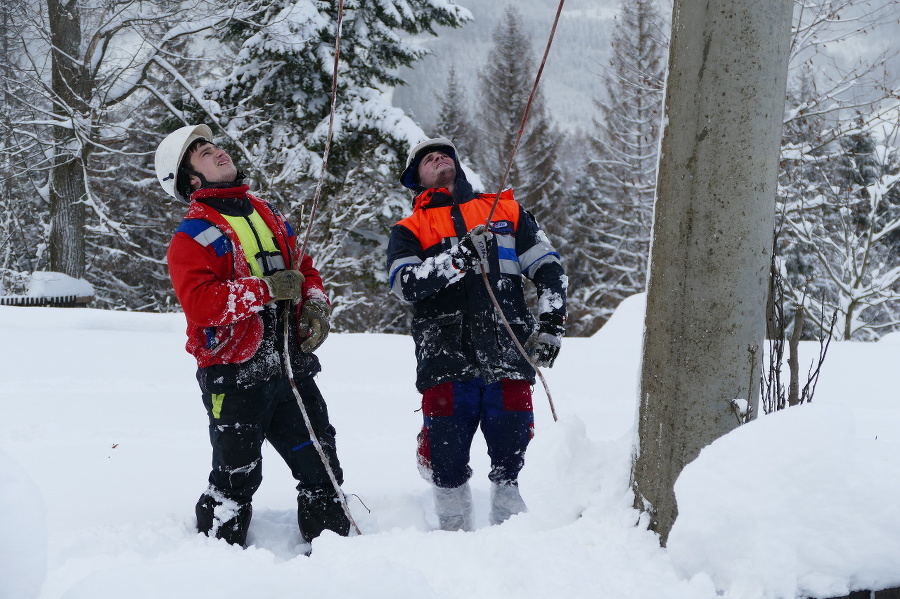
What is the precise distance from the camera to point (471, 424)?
310cm

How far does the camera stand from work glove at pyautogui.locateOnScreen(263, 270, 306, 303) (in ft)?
9.18

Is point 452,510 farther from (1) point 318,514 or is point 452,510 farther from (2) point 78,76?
(2) point 78,76

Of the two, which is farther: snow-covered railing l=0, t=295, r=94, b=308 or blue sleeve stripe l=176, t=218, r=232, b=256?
snow-covered railing l=0, t=295, r=94, b=308

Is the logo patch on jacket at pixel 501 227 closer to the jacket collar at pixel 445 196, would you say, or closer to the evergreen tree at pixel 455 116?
the jacket collar at pixel 445 196

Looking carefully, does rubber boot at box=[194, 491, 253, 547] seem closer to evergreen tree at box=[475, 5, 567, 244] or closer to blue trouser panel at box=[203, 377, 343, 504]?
blue trouser panel at box=[203, 377, 343, 504]

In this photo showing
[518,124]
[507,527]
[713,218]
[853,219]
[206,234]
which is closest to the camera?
[713,218]

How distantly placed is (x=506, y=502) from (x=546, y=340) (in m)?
0.75

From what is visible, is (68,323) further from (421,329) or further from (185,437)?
(421,329)

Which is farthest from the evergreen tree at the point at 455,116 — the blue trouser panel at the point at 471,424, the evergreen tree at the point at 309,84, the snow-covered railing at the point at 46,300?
the blue trouser panel at the point at 471,424

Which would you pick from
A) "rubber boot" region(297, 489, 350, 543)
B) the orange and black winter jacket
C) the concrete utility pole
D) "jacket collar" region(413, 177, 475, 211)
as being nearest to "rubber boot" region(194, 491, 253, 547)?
"rubber boot" region(297, 489, 350, 543)

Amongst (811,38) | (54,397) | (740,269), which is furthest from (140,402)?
(811,38)

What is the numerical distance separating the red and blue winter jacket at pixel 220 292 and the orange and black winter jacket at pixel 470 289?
461 mm

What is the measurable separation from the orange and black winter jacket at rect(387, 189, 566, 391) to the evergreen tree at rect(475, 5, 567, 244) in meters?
21.0

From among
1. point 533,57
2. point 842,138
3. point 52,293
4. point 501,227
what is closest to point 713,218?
point 501,227
